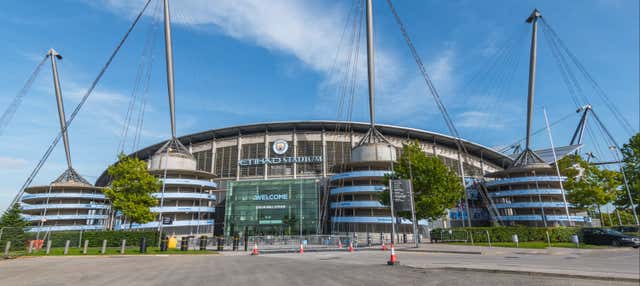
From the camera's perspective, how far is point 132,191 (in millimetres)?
36625

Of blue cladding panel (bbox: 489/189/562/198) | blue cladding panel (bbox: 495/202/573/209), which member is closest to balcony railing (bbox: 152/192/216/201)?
blue cladding panel (bbox: 489/189/562/198)

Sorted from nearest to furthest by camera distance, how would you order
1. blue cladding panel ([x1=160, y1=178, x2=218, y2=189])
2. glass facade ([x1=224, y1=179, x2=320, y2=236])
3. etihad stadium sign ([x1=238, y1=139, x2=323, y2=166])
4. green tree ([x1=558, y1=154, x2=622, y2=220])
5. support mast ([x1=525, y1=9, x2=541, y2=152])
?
green tree ([x1=558, y1=154, x2=622, y2=220]), support mast ([x1=525, y1=9, x2=541, y2=152]), glass facade ([x1=224, y1=179, x2=320, y2=236]), blue cladding panel ([x1=160, y1=178, x2=218, y2=189]), etihad stadium sign ([x1=238, y1=139, x2=323, y2=166])

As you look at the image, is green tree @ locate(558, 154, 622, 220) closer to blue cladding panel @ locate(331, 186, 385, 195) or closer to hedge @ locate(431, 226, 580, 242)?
hedge @ locate(431, 226, 580, 242)

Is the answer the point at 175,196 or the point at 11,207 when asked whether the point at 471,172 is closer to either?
the point at 175,196

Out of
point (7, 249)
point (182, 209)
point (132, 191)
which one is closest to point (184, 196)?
point (182, 209)

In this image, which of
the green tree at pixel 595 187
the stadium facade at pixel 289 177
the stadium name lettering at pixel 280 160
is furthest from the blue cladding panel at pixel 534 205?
the stadium name lettering at pixel 280 160

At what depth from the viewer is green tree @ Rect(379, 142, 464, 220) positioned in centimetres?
3106

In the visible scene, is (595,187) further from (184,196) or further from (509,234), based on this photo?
(184,196)

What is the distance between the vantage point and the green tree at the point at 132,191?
35.3m

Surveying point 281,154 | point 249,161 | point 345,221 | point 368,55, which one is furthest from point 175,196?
point 368,55

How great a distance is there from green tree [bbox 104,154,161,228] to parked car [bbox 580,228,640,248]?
45117 millimetres

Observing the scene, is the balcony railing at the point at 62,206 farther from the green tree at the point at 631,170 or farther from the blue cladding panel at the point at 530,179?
the green tree at the point at 631,170

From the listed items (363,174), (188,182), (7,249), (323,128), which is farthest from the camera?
(323,128)

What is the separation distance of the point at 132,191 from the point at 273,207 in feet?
97.2
